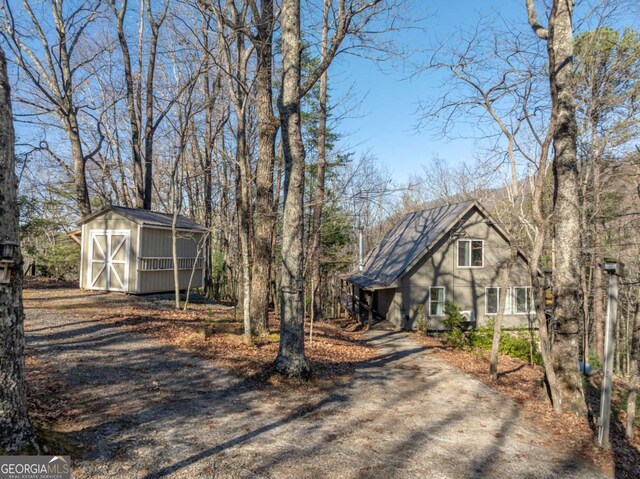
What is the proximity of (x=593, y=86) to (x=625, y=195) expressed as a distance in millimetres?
5214

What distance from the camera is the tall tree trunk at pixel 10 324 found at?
135 inches

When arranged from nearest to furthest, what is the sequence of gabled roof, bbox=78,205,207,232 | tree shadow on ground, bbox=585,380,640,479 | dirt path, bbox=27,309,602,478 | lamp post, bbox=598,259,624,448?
dirt path, bbox=27,309,602,478 < tree shadow on ground, bbox=585,380,640,479 < lamp post, bbox=598,259,624,448 < gabled roof, bbox=78,205,207,232

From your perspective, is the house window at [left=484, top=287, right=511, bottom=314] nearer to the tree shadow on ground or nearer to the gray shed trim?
the gray shed trim

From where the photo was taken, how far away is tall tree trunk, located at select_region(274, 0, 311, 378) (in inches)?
272

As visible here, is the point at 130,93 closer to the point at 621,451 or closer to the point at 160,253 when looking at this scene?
the point at 160,253

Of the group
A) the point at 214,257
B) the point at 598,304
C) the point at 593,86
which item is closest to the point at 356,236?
the point at 214,257

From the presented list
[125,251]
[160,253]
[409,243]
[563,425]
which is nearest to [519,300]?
[409,243]

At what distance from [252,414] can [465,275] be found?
14064mm

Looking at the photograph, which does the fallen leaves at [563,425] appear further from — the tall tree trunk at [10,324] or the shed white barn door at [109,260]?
the shed white barn door at [109,260]

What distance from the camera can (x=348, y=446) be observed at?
4.91 m

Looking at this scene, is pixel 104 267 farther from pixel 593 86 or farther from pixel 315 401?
pixel 593 86

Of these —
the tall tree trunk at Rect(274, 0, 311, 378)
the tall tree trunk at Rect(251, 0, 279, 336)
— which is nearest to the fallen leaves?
the tall tree trunk at Rect(274, 0, 311, 378)

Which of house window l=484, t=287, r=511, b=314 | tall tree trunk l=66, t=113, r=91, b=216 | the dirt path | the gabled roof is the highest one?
tall tree trunk l=66, t=113, r=91, b=216

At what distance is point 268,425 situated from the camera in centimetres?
526
